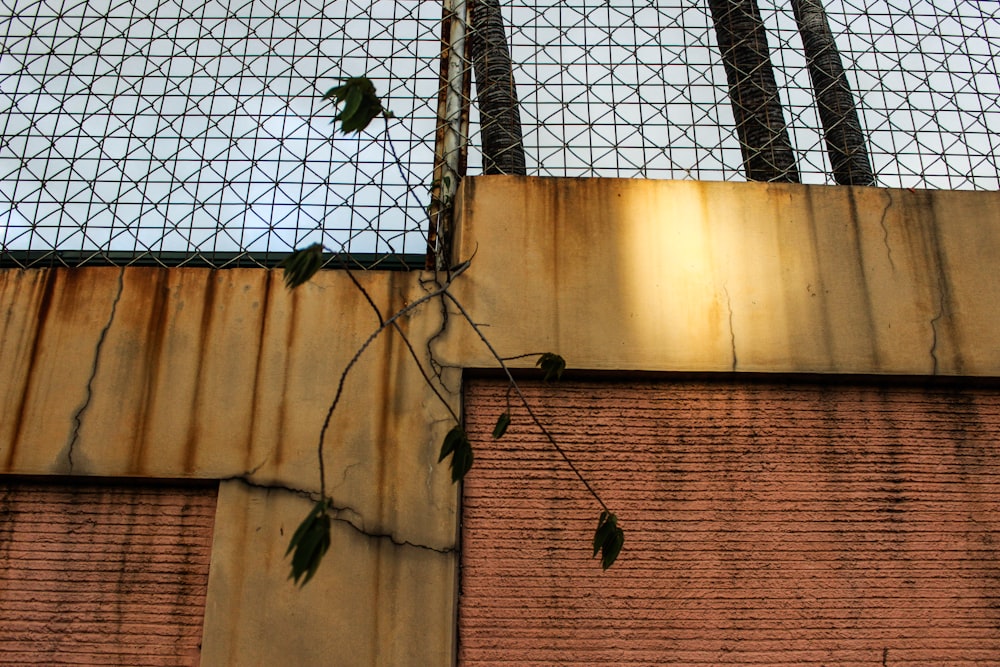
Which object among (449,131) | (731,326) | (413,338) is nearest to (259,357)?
(413,338)

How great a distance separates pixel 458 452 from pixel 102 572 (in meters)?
1.78

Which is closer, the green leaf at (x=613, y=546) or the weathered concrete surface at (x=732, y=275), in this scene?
the green leaf at (x=613, y=546)

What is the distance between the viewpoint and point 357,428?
11.6 feet

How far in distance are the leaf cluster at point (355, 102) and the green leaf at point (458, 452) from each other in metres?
0.93

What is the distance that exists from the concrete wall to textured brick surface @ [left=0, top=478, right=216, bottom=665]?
0.42 ft

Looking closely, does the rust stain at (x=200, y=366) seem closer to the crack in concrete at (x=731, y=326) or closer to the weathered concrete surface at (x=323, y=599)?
the weathered concrete surface at (x=323, y=599)

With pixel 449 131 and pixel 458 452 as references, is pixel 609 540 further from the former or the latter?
pixel 449 131

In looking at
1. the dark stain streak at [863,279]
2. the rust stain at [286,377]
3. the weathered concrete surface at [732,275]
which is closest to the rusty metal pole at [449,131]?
the weathered concrete surface at [732,275]

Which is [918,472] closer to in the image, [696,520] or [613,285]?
[696,520]

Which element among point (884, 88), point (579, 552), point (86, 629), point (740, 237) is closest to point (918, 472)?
point (740, 237)

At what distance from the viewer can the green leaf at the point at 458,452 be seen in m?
2.52

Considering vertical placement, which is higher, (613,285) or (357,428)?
(613,285)

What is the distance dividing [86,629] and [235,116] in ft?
7.73

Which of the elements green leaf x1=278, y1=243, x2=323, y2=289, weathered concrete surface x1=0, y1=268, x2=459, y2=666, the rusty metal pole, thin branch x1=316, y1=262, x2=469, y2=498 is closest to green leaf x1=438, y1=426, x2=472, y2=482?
thin branch x1=316, y1=262, x2=469, y2=498
